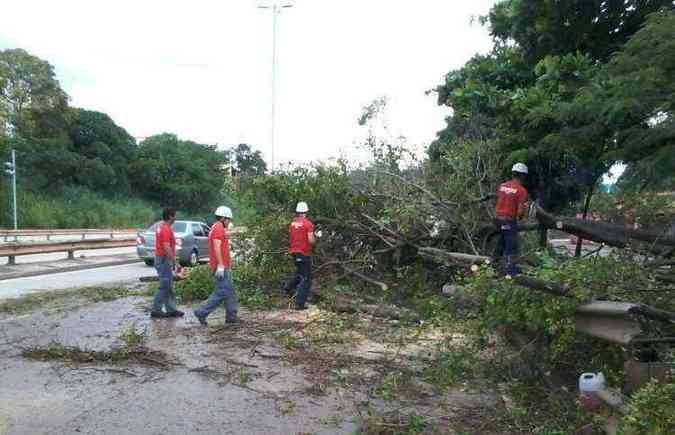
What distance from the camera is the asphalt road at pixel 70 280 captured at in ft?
39.9

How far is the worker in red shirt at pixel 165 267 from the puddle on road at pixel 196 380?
16.2 inches

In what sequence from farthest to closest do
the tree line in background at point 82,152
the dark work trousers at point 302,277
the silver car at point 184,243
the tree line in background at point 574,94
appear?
the tree line in background at point 82,152 → the silver car at point 184,243 → the dark work trousers at point 302,277 → the tree line in background at point 574,94

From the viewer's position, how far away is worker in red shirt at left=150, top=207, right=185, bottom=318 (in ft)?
29.0

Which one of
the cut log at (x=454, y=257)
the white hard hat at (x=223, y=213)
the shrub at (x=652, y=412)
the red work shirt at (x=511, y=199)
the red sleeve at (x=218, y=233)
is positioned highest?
the red work shirt at (x=511, y=199)

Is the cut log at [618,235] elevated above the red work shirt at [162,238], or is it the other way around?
the cut log at [618,235]

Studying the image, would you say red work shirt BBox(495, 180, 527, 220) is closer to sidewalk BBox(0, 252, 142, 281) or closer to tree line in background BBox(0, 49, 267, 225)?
sidewalk BBox(0, 252, 142, 281)

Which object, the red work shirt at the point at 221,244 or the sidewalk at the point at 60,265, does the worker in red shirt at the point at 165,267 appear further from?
the sidewalk at the point at 60,265

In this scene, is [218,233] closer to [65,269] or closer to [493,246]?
[493,246]

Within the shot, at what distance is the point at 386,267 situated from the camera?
409 inches

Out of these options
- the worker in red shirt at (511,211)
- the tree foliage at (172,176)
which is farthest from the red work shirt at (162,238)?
the tree foliage at (172,176)

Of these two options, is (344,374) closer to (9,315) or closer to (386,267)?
(386,267)

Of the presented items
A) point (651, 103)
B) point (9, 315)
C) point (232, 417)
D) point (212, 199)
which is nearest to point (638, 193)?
point (651, 103)

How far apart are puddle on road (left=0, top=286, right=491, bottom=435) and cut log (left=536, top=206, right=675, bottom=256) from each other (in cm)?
210

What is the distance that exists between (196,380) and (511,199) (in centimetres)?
487
